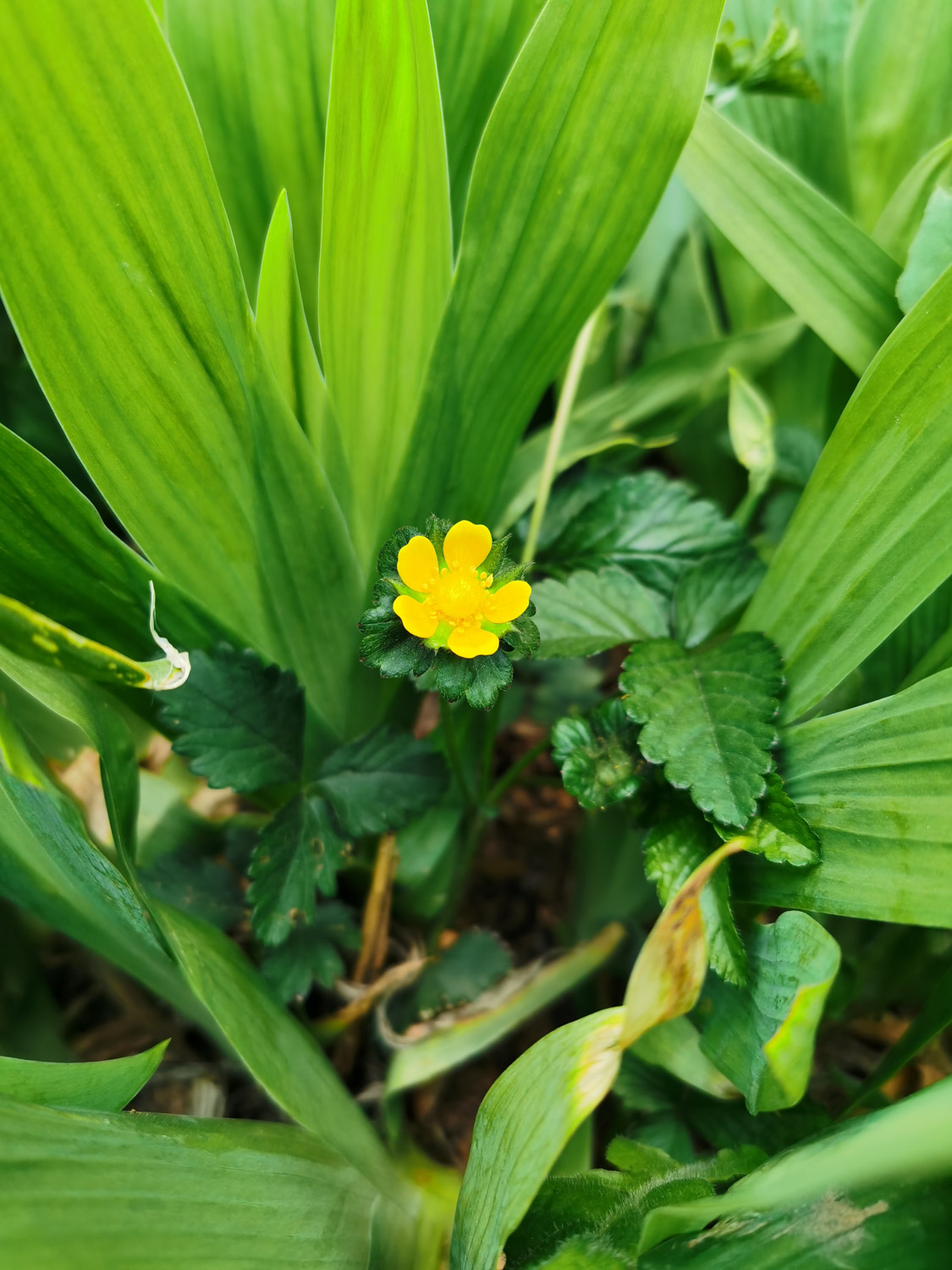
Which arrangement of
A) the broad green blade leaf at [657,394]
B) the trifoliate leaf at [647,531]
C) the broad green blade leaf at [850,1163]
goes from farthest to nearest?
the broad green blade leaf at [657,394] → the trifoliate leaf at [647,531] → the broad green blade leaf at [850,1163]

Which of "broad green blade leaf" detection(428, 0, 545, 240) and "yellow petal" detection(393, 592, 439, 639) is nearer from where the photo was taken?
"yellow petal" detection(393, 592, 439, 639)

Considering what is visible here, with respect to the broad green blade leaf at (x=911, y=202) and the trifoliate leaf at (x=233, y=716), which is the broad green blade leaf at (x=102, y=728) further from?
the broad green blade leaf at (x=911, y=202)

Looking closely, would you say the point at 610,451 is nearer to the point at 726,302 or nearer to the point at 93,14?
the point at 726,302

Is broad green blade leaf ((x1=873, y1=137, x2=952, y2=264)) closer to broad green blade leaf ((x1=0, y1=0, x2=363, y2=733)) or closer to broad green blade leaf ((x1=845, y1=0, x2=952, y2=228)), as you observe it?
A: broad green blade leaf ((x1=845, y1=0, x2=952, y2=228))

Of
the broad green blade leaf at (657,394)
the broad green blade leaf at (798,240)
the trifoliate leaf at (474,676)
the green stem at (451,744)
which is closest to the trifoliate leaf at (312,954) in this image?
the green stem at (451,744)

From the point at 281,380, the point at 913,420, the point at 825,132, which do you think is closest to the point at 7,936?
the point at 281,380

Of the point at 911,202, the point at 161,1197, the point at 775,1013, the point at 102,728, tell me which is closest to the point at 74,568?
the point at 102,728

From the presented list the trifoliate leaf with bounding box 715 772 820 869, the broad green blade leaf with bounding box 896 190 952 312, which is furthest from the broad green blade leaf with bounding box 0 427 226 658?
the broad green blade leaf with bounding box 896 190 952 312
